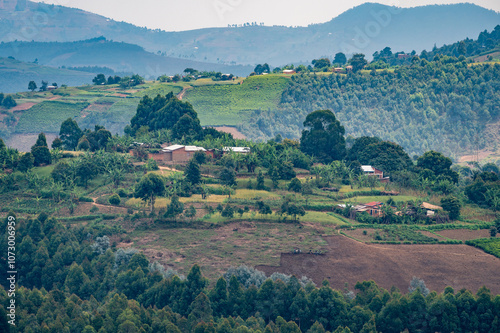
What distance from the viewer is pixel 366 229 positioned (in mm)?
60312

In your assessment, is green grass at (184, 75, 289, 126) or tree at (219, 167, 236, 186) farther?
green grass at (184, 75, 289, 126)

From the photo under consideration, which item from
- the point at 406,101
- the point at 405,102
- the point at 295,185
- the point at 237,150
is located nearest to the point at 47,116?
the point at 237,150

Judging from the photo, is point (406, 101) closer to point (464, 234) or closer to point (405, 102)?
point (405, 102)

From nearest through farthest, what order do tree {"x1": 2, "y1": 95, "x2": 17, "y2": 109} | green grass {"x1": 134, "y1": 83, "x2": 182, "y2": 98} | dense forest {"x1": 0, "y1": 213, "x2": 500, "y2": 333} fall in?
dense forest {"x1": 0, "y1": 213, "x2": 500, "y2": 333}
green grass {"x1": 134, "y1": 83, "x2": 182, "y2": 98}
tree {"x1": 2, "y1": 95, "x2": 17, "y2": 109}

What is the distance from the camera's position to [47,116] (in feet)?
445

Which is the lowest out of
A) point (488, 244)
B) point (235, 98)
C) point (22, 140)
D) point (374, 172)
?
point (22, 140)

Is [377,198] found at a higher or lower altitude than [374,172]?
lower

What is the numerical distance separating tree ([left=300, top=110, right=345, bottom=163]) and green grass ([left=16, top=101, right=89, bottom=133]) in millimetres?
66419

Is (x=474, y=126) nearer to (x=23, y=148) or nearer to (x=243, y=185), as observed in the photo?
(x=243, y=185)

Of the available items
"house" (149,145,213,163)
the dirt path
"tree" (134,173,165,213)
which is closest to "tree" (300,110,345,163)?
"house" (149,145,213,163)

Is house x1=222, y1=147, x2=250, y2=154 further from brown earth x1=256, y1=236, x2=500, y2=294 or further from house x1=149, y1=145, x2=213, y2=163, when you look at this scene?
brown earth x1=256, y1=236, x2=500, y2=294

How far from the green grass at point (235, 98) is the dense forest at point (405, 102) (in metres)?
2.52

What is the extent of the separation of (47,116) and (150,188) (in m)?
82.0

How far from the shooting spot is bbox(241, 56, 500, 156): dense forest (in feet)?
439
